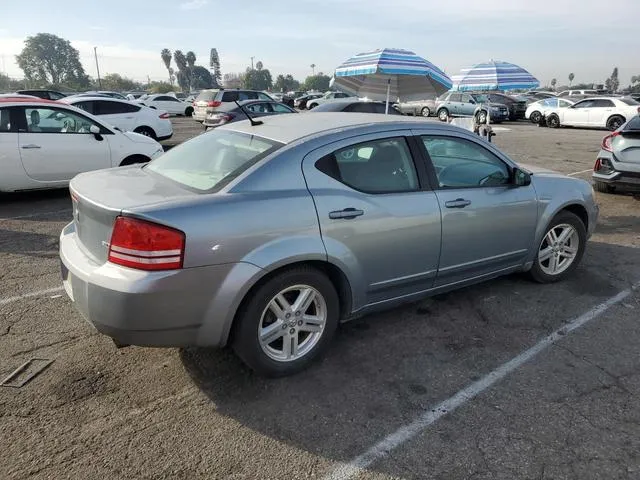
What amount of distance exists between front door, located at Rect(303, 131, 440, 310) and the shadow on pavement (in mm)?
387

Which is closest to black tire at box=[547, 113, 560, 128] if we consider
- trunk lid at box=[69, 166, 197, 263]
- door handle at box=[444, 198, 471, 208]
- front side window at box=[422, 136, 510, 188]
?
front side window at box=[422, 136, 510, 188]

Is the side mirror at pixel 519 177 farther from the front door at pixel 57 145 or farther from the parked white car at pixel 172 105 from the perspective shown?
the parked white car at pixel 172 105

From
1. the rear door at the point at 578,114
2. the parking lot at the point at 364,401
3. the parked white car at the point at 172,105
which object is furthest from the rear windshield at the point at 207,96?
the parking lot at the point at 364,401

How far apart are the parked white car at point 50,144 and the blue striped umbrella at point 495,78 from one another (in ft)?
→ 21.8

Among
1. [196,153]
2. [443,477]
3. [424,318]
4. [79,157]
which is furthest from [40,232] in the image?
[443,477]

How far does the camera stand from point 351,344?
11.5ft

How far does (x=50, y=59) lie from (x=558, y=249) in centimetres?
15135

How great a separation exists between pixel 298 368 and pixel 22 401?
1.59m

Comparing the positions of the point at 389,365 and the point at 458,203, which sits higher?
the point at 458,203

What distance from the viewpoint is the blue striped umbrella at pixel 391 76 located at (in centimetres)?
791

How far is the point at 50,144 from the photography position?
24.2 ft

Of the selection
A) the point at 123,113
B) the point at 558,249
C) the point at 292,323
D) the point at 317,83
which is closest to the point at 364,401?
the point at 292,323

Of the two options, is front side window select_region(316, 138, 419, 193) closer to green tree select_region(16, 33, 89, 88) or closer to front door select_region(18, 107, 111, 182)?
front door select_region(18, 107, 111, 182)

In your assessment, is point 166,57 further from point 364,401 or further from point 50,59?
point 364,401
